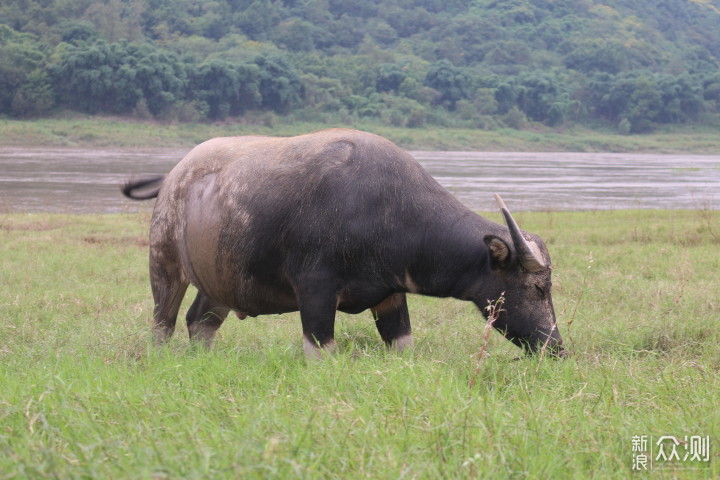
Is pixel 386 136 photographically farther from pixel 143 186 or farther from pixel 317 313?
pixel 317 313

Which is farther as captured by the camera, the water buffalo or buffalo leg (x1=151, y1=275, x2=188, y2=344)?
buffalo leg (x1=151, y1=275, x2=188, y2=344)

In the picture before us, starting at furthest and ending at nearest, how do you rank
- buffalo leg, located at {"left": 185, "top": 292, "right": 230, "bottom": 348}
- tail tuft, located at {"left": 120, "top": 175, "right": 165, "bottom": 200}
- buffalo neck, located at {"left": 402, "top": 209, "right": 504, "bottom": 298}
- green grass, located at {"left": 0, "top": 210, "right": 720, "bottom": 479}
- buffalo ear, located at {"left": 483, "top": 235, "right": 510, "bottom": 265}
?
tail tuft, located at {"left": 120, "top": 175, "right": 165, "bottom": 200}
buffalo leg, located at {"left": 185, "top": 292, "right": 230, "bottom": 348}
buffalo neck, located at {"left": 402, "top": 209, "right": 504, "bottom": 298}
buffalo ear, located at {"left": 483, "top": 235, "right": 510, "bottom": 265}
green grass, located at {"left": 0, "top": 210, "right": 720, "bottom": 479}

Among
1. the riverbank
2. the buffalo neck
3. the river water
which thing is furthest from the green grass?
the riverbank

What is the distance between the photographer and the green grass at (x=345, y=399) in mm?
2506

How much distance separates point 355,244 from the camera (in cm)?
416

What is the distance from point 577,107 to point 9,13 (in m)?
41.9

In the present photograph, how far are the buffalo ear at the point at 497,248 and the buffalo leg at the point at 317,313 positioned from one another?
0.80 metres

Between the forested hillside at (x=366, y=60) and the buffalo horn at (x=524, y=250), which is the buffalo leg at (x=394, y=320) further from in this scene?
the forested hillside at (x=366, y=60)

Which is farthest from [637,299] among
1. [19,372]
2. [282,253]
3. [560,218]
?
[560,218]

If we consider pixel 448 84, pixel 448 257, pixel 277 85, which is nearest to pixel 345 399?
pixel 448 257

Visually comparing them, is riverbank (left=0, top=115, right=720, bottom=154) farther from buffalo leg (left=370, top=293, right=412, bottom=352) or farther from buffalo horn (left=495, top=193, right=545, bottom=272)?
buffalo horn (left=495, top=193, right=545, bottom=272)

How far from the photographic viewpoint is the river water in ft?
62.2

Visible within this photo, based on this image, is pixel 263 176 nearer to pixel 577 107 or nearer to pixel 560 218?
pixel 560 218

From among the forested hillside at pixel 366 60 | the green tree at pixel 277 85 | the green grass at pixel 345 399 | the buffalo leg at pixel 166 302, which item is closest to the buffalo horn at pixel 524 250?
the green grass at pixel 345 399
